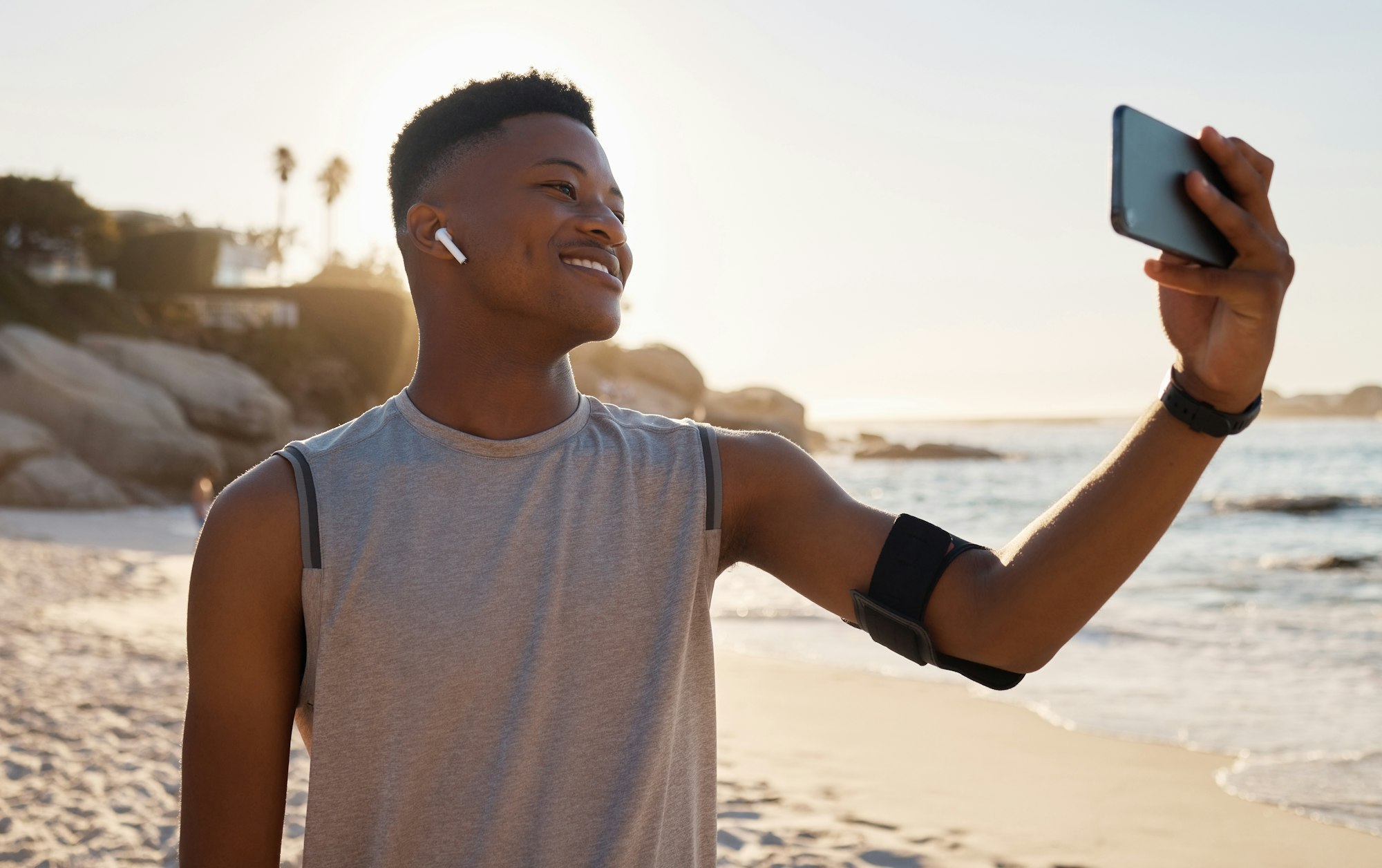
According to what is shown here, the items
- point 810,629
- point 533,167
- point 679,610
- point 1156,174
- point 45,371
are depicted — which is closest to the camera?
point 1156,174

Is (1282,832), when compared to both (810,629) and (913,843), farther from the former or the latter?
(810,629)

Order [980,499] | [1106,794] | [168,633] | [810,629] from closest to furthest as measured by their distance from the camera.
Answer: [1106,794] < [168,633] < [810,629] < [980,499]

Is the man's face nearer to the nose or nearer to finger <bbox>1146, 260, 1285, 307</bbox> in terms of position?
the nose

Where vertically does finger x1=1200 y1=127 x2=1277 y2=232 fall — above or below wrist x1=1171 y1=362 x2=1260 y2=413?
above

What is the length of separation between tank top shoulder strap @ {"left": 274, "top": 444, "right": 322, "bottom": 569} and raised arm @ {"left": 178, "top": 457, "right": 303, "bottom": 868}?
2 centimetres

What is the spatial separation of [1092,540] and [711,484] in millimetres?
602

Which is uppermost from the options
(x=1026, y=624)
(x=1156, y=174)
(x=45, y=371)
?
(x=1156, y=174)

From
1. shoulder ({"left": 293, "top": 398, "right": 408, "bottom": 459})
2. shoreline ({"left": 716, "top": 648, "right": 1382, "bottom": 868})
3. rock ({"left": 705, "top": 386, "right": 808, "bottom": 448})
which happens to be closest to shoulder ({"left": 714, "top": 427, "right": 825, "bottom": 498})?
shoulder ({"left": 293, "top": 398, "right": 408, "bottom": 459})

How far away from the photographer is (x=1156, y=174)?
135cm

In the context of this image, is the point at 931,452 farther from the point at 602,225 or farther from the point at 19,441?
the point at 602,225

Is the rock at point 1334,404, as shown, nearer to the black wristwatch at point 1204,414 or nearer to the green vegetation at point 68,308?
the green vegetation at point 68,308

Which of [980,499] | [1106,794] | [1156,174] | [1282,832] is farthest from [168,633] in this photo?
[980,499]

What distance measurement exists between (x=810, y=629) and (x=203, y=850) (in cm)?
1160

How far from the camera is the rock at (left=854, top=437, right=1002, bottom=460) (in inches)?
2889
